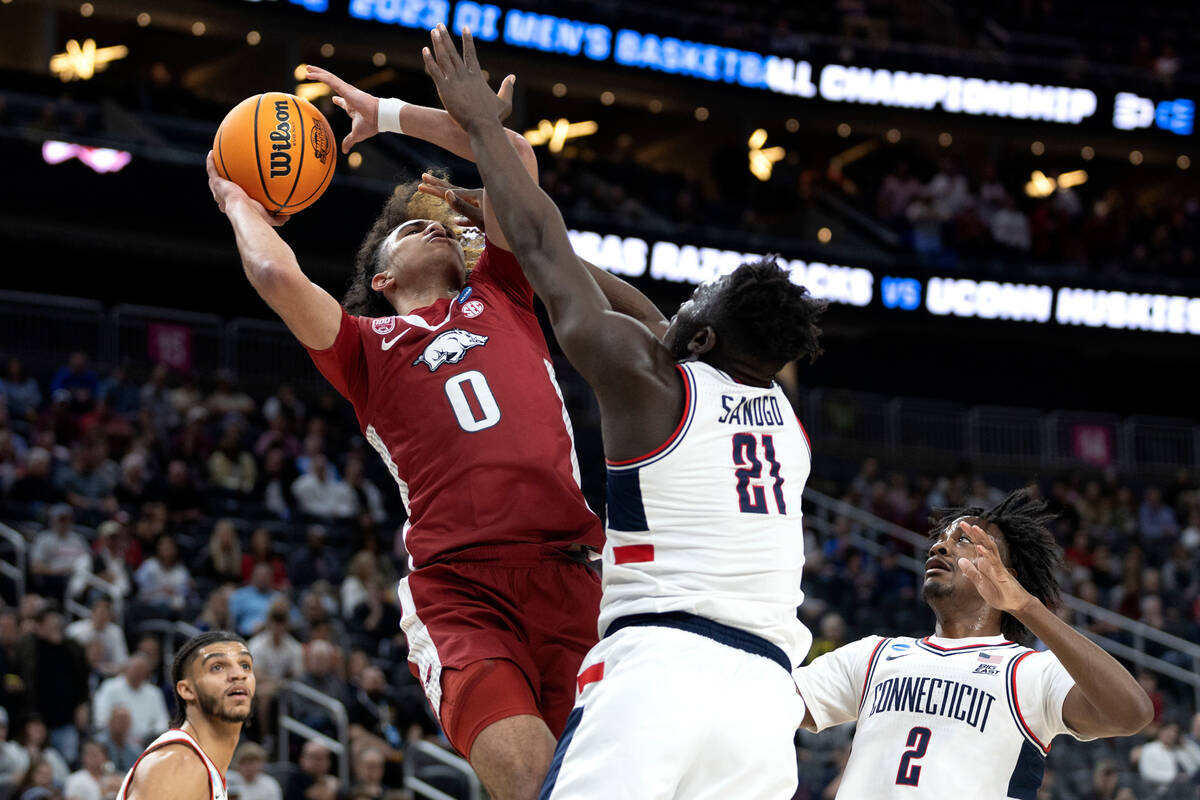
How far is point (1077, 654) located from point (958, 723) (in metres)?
0.54

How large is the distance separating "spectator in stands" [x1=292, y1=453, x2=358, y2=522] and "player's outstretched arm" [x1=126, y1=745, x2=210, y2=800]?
373 inches

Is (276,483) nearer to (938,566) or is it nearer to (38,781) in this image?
(38,781)

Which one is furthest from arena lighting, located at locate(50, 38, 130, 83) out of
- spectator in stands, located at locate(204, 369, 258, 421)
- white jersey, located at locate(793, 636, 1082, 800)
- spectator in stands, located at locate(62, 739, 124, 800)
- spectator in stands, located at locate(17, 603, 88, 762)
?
white jersey, located at locate(793, 636, 1082, 800)

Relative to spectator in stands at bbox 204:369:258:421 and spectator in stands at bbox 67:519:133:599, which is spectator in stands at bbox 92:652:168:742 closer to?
spectator in stands at bbox 67:519:133:599

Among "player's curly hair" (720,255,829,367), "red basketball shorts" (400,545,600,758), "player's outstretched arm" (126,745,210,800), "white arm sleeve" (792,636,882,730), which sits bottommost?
"player's outstretched arm" (126,745,210,800)

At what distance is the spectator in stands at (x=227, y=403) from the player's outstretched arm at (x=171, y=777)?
35.1 ft

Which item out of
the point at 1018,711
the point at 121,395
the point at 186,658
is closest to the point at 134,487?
the point at 121,395

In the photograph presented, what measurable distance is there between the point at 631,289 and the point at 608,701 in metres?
1.62

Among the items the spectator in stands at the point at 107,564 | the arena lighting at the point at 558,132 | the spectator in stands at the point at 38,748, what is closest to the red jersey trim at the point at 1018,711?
Result: the spectator in stands at the point at 38,748

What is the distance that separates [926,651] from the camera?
4.89 m

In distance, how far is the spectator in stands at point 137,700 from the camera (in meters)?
10.1

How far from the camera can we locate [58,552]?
12.0 metres

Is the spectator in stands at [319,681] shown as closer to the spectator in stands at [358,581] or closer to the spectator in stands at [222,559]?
the spectator in stands at [358,581]

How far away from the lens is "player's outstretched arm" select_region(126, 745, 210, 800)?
17.0 feet
